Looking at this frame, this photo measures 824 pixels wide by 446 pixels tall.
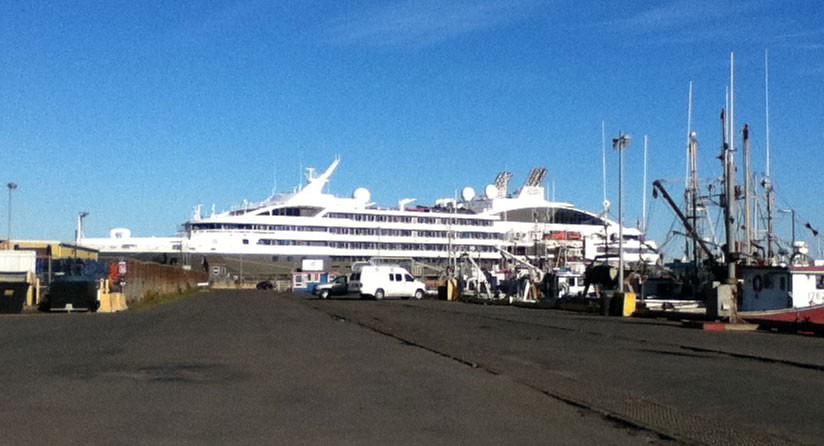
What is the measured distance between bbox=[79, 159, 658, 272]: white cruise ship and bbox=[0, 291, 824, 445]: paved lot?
61.8 metres

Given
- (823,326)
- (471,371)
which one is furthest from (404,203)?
(471,371)

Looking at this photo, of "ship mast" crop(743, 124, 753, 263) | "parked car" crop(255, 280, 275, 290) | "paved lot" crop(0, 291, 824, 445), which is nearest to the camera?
"paved lot" crop(0, 291, 824, 445)

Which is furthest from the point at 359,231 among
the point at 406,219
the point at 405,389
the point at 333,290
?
the point at 405,389

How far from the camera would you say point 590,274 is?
45.5 metres

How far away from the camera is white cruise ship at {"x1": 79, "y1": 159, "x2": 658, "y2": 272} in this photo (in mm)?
89250

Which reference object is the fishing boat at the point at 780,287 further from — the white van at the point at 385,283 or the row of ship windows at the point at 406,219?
the row of ship windows at the point at 406,219

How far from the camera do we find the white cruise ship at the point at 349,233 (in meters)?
89.2

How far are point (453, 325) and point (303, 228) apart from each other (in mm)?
66815

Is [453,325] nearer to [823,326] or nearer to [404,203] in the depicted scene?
[823,326]

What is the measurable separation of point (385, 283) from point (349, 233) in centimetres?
4093

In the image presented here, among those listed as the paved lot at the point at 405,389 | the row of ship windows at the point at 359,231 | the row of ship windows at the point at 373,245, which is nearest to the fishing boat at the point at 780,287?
the paved lot at the point at 405,389

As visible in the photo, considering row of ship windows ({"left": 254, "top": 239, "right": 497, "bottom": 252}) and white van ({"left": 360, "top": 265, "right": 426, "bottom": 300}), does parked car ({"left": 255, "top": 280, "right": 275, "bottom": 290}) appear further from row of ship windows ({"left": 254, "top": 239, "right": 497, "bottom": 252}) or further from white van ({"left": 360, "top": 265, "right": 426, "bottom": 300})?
white van ({"left": 360, "top": 265, "right": 426, "bottom": 300})

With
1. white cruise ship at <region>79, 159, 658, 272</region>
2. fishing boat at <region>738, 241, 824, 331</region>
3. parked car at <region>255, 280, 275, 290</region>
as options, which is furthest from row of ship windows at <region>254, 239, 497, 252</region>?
fishing boat at <region>738, 241, 824, 331</region>

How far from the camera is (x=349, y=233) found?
307 feet
